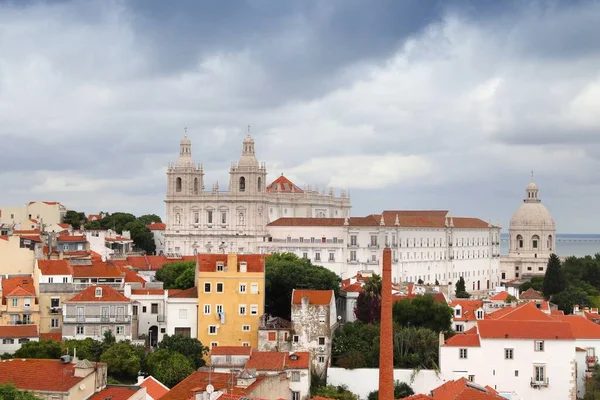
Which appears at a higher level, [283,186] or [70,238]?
[283,186]

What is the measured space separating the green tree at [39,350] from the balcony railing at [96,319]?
4569mm

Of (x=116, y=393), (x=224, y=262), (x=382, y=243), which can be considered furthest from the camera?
(x=382, y=243)

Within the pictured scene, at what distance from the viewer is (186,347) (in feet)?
184

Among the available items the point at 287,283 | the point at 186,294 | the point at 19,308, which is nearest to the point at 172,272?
the point at 287,283

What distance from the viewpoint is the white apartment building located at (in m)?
104

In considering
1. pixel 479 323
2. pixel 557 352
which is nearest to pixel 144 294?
pixel 479 323

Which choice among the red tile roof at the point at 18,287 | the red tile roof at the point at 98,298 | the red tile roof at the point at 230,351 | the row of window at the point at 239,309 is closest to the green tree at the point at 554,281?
the row of window at the point at 239,309

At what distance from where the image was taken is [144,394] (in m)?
40.3

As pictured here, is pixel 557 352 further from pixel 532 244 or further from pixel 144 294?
pixel 532 244

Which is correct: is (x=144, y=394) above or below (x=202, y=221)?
below

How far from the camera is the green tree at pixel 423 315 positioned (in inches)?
2393

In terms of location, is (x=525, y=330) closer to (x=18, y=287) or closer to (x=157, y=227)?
(x=18, y=287)

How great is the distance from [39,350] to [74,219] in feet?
230

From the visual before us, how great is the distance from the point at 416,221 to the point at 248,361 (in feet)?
202
